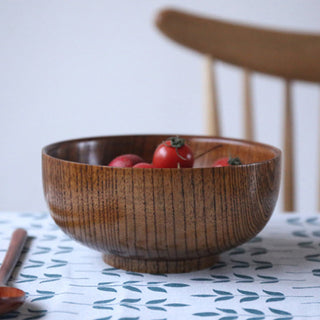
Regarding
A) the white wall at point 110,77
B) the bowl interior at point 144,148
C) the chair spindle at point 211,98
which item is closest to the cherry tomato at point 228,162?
the bowl interior at point 144,148

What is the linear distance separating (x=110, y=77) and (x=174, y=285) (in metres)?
1.55

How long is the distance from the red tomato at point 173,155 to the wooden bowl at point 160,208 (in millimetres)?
119

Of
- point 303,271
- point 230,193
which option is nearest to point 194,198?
point 230,193

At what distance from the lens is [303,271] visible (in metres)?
0.57

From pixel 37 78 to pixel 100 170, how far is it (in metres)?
1.60

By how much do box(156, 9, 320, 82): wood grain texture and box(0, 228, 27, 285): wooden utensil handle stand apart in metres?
0.55

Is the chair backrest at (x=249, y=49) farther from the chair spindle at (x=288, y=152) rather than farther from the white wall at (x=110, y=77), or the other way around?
the white wall at (x=110, y=77)

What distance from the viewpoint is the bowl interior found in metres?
0.65

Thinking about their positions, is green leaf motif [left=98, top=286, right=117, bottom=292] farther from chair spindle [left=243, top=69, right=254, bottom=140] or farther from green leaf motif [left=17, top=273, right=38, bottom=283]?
chair spindle [left=243, top=69, right=254, bottom=140]

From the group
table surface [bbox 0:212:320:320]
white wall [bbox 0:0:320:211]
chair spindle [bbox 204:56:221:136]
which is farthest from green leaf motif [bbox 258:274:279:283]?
white wall [bbox 0:0:320:211]

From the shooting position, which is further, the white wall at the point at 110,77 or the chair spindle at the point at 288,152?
the white wall at the point at 110,77

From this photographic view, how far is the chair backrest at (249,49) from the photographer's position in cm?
105

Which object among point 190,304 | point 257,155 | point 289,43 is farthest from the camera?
point 289,43

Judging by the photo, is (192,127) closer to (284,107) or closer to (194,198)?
(284,107)
